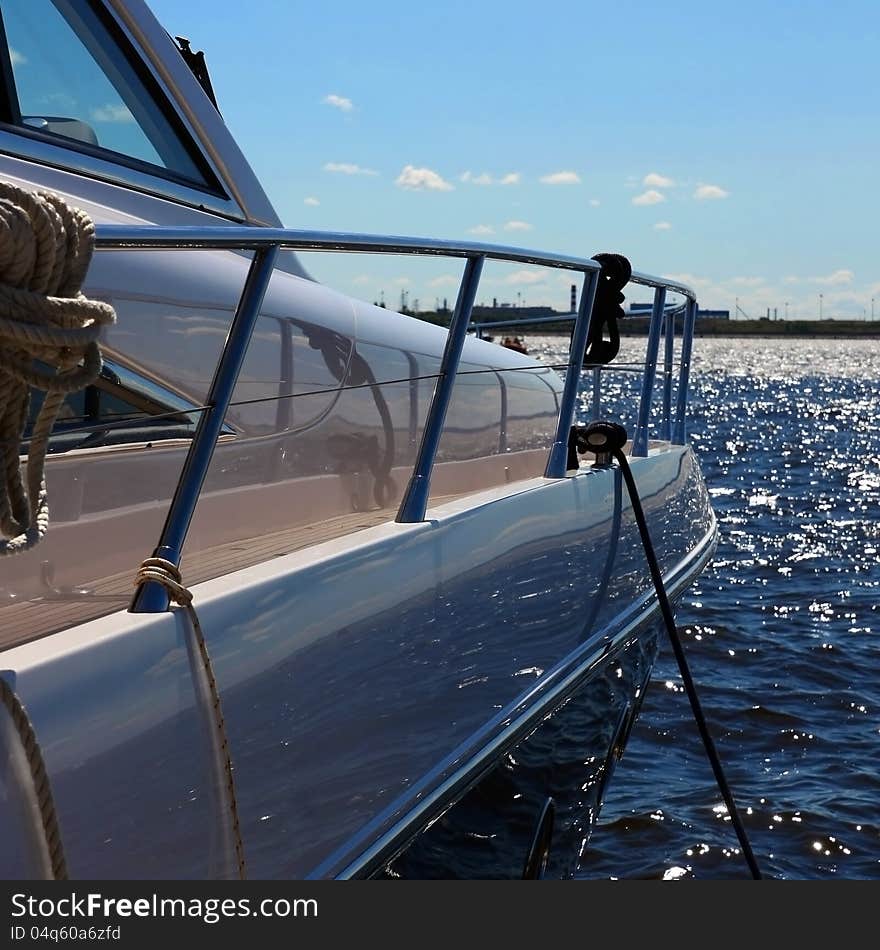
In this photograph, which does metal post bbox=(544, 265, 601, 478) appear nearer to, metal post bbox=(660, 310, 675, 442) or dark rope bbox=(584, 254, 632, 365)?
dark rope bbox=(584, 254, 632, 365)

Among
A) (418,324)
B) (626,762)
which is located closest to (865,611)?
(626,762)

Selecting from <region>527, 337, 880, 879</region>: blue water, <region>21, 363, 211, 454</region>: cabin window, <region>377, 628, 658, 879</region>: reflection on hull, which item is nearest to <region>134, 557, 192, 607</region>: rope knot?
<region>21, 363, 211, 454</region>: cabin window

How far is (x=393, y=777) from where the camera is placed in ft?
7.72

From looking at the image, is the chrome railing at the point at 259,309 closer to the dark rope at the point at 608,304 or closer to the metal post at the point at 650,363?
the metal post at the point at 650,363

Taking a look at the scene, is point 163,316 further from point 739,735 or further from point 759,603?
point 759,603

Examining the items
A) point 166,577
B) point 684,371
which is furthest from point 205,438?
point 684,371

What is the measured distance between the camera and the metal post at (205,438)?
5.95ft

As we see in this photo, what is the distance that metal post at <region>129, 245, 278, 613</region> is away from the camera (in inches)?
71.4

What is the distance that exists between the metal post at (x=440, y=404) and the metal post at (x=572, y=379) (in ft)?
2.49

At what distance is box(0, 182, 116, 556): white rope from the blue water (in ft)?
10.4

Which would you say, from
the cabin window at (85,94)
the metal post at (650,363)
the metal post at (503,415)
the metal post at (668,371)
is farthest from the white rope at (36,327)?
the metal post at (668,371)

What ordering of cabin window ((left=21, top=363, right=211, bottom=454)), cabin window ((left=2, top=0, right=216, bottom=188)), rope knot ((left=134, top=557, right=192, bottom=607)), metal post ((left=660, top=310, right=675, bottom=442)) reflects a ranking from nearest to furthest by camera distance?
1. rope knot ((left=134, top=557, right=192, bottom=607))
2. cabin window ((left=21, top=363, right=211, bottom=454))
3. cabin window ((left=2, top=0, right=216, bottom=188))
4. metal post ((left=660, top=310, right=675, bottom=442))

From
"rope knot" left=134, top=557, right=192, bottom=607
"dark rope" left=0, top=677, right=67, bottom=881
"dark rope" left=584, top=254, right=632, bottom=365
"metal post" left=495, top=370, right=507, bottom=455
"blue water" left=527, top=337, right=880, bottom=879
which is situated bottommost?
"blue water" left=527, top=337, right=880, bottom=879

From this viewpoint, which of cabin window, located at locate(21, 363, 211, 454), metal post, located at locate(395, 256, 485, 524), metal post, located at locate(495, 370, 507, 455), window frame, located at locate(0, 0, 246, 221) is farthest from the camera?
metal post, located at locate(495, 370, 507, 455)
